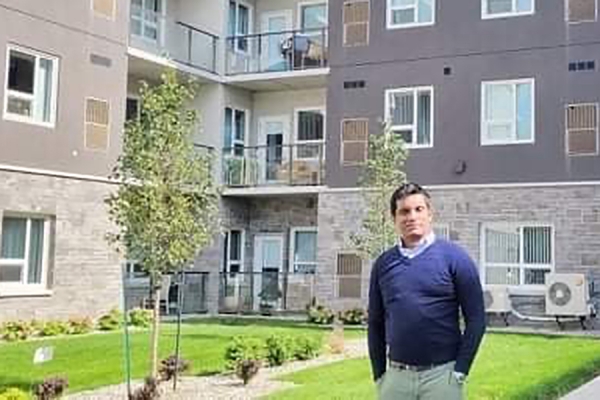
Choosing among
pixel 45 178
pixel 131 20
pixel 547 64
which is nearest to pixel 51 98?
pixel 45 178

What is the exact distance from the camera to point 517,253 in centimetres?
2038

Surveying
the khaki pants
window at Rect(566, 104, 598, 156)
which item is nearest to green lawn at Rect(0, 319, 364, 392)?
window at Rect(566, 104, 598, 156)

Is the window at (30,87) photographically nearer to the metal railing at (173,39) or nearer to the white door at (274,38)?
the metal railing at (173,39)

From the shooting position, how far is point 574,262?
19516mm

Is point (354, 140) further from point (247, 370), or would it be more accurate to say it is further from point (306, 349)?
point (247, 370)

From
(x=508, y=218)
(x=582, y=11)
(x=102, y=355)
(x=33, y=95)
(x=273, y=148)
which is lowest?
(x=102, y=355)

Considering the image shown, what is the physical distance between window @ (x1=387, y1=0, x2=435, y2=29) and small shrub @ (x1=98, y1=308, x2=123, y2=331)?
9.77m

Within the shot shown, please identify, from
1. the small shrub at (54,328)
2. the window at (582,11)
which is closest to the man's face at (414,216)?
the small shrub at (54,328)

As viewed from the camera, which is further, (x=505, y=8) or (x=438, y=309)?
(x=505, y=8)

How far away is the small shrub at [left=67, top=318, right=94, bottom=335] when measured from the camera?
18.0m

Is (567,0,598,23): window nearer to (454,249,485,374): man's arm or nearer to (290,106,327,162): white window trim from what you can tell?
(290,106,327,162): white window trim

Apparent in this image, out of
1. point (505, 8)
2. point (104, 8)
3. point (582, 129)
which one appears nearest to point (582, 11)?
point (505, 8)

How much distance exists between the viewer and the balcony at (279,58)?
24.5 metres

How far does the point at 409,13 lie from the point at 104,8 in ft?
24.6
